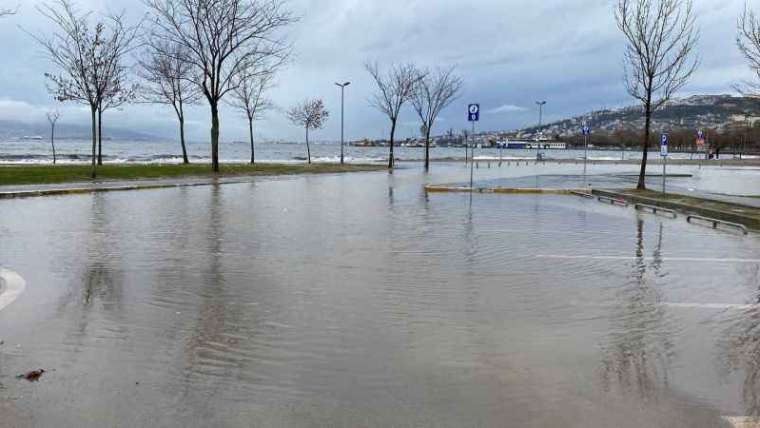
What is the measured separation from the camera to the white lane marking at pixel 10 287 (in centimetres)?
727

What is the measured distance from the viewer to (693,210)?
1673 centimetres

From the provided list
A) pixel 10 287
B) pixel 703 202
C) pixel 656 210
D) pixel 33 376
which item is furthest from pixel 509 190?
pixel 33 376

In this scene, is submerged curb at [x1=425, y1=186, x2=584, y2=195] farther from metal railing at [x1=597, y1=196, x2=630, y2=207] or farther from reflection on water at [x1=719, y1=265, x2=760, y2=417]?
reflection on water at [x1=719, y1=265, x2=760, y2=417]

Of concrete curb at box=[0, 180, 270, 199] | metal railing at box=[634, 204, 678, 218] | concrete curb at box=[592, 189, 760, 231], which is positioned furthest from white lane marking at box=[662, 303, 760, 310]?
concrete curb at box=[0, 180, 270, 199]

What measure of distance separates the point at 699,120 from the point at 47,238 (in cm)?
19864

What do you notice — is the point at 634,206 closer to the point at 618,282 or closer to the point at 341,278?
the point at 618,282

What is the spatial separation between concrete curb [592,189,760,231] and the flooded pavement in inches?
73.4

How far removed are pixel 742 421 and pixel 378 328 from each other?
3094 mm

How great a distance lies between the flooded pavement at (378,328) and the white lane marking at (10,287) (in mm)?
132

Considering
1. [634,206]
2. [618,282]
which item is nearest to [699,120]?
[634,206]

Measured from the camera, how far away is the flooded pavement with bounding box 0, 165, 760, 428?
4.46 metres

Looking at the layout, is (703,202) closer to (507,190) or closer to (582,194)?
(582,194)

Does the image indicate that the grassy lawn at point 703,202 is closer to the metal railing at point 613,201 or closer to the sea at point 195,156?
the metal railing at point 613,201

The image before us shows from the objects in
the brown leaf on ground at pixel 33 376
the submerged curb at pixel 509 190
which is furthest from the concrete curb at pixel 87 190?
the brown leaf on ground at pixel 33 376
